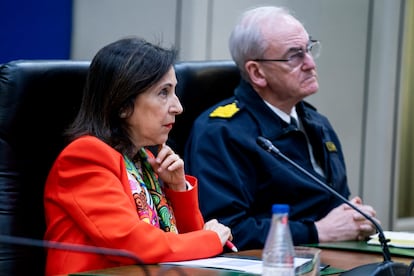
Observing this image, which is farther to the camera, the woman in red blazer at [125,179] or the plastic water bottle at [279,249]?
the woman in red blazer at [125,179]

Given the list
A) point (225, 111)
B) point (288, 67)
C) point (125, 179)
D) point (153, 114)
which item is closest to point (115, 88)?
point (153, 114)

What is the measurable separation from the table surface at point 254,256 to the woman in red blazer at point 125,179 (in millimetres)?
73

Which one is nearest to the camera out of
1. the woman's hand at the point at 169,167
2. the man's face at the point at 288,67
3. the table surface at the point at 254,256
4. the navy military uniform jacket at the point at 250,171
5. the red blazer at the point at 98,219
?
the table surface at the point at 254,256

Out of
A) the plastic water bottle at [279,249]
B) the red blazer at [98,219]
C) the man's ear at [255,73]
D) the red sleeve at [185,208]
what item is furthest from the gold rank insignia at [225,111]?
the plastic water bottle at [279,249]

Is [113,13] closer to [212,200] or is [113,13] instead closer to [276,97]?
[276,97]

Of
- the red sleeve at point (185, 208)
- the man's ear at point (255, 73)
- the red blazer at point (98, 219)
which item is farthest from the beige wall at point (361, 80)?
the red blazer at point (98, 219)

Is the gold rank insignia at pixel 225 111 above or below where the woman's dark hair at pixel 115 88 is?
below

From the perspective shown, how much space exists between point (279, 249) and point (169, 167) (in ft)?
2.43

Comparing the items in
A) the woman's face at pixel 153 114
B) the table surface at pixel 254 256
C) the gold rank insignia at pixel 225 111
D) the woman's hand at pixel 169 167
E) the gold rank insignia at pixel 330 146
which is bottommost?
the table surface at pixel 254 256

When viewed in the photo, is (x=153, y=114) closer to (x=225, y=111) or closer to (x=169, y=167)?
(x=169, y=167)

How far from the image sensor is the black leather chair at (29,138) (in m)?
2.20

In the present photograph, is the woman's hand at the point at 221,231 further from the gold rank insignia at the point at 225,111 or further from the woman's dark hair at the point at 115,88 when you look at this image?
the gold rank insignia at the point at 225,111

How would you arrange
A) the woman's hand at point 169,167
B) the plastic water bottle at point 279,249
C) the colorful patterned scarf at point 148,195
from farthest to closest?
1. the woman's hand at point 169,167
2. the colorful patterned scarf at point 148,195
3. the plastic water bottle at point 279,249

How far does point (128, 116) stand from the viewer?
225 centimetres
